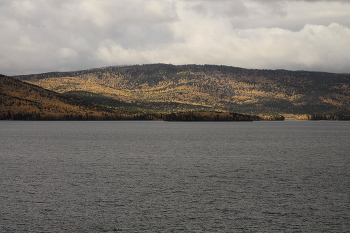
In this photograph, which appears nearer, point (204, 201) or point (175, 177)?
point (204, 201)

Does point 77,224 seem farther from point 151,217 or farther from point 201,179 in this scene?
point 201,179

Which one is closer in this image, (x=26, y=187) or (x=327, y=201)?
(x=327, y=201)

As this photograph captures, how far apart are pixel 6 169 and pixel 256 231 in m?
52.0

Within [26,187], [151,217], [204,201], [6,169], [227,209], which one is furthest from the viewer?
[6,169]

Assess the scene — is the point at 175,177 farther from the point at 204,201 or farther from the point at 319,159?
the point at 319,159

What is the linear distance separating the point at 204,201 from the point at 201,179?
1533 centimetres

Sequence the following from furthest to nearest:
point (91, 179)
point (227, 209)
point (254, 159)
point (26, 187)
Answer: point (254, 159) < point (91, 179) < point (26, 187) < point (227, 209)

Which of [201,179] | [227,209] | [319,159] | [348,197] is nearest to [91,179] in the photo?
[201,179]

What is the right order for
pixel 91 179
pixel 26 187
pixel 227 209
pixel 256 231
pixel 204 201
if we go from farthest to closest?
pixel 91 179
pixel 26 187
pixel 204 201
pixel 227 209
pixel 256 231

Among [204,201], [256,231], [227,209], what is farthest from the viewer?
[204,201]

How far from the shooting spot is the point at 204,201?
145 ft

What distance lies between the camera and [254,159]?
8875 centimetres

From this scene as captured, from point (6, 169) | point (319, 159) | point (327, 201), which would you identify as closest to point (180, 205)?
point (327, 201)

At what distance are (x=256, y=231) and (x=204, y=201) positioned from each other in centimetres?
1129
